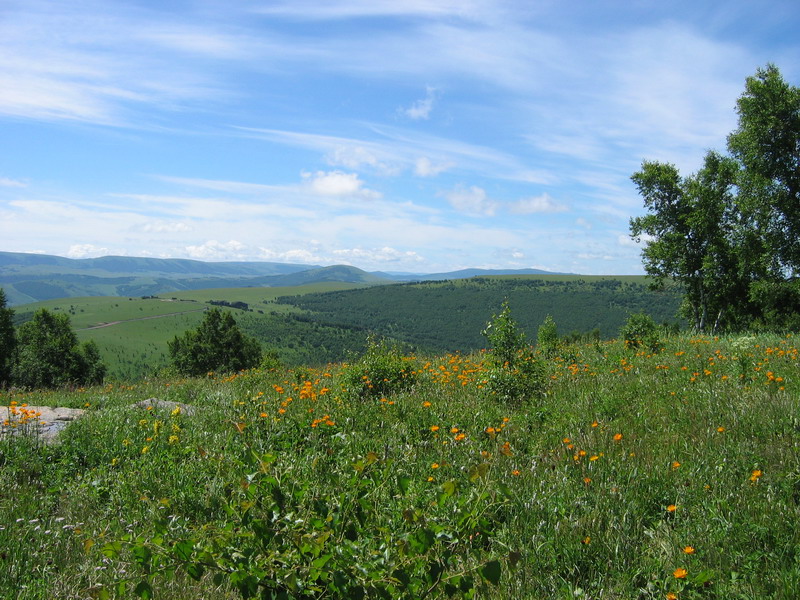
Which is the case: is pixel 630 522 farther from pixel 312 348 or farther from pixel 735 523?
pixel 312 348

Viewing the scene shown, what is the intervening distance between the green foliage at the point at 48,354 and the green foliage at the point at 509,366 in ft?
145

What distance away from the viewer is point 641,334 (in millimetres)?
11805

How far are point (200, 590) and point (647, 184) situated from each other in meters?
31.5

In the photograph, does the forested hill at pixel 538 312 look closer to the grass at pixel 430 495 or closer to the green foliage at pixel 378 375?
the green foliage at pixel 378 375

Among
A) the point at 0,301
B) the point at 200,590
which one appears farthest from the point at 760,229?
the point at 0,301

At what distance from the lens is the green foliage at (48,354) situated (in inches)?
1678

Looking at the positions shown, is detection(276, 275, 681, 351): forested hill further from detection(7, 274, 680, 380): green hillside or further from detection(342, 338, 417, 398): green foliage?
detection(342, 338, 417, 398): green foliage

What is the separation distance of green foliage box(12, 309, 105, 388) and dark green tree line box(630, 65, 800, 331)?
4642cm

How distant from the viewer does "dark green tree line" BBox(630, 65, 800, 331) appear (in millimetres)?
20531

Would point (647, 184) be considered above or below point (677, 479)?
above

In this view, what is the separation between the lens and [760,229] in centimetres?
2217

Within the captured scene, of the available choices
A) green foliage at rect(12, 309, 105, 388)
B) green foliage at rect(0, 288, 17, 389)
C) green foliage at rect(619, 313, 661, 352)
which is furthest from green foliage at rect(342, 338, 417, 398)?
green foliage at rect(0, 288, 17, 389)

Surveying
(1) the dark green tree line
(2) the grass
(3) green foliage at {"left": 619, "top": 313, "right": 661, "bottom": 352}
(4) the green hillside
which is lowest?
(4) the green hillside

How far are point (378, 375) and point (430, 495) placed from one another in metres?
4.22
